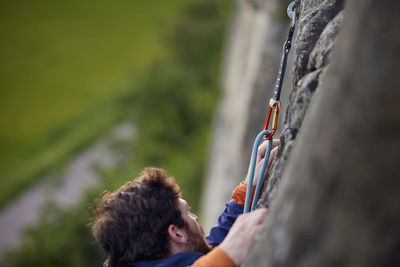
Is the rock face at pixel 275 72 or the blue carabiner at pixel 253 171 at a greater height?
the rock face at pixel 275 72

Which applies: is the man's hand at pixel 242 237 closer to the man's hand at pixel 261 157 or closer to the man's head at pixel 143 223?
the man's head at pixel 143 223

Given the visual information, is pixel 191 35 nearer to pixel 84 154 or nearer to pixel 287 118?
pixel 84 154

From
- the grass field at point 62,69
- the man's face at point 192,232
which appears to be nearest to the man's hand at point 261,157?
the man's face at point 192,232

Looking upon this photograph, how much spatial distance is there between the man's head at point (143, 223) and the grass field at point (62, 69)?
60.0ft

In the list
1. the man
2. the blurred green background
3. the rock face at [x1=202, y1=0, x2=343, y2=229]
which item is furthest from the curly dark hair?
the blurred green background

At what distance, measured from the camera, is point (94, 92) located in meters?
28.6

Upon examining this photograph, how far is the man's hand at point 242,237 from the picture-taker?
65.4 inches

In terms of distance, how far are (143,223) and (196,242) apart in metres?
0.25

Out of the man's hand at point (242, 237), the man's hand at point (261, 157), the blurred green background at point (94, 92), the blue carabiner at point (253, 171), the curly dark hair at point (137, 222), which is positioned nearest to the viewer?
the man's hand at point (242, 237)

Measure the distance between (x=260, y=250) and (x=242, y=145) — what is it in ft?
17.7

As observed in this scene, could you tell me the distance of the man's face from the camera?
1.93 meters

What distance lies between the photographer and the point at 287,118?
1979 millimetres

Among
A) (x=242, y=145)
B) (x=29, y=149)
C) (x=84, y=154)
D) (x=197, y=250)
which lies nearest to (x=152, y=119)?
(x=84, y=154)

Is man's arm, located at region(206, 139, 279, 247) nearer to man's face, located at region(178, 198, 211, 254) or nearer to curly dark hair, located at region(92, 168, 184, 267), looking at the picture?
man's face, located at region(178, 198, 211, 254)
